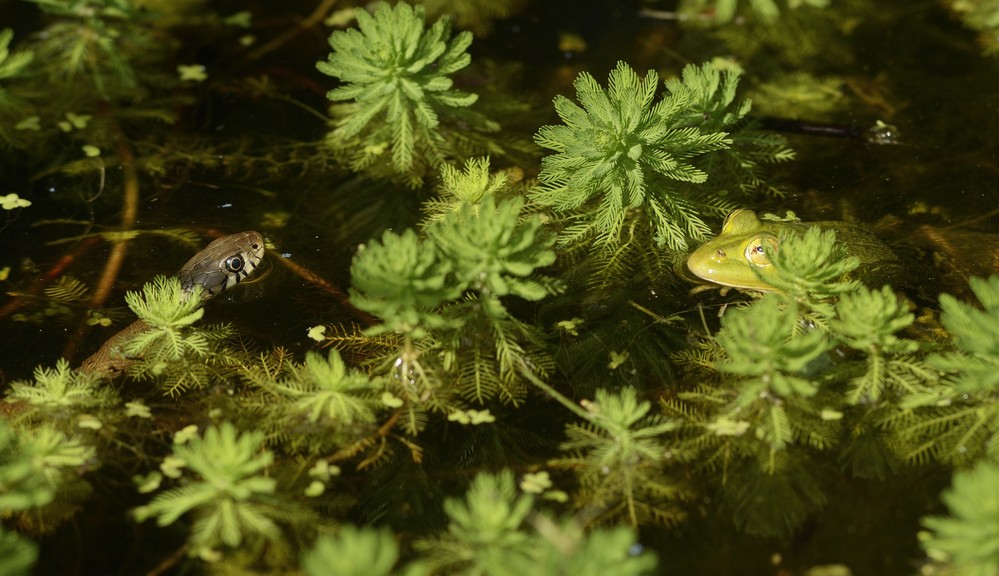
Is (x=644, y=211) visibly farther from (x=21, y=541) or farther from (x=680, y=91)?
(x=21, y=541)

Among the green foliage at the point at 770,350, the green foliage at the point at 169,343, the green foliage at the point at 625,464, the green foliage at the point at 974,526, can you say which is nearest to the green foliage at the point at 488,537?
the green foliage at the point at 625,464

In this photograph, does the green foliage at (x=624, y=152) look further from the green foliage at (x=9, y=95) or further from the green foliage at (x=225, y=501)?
the green foliage at (x=9, y=95)

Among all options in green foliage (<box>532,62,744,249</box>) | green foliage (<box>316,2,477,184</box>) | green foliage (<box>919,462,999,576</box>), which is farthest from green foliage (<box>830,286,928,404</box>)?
green foliage (<box>316,2,477,184</box>)

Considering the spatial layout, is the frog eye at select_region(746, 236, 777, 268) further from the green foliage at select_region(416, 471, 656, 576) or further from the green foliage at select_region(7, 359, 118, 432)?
the green foliage at select_region(7, 359, 118, 432)

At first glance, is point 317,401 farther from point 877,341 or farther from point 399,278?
point 877,341

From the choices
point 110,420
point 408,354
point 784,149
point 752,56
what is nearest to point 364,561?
point 408,354

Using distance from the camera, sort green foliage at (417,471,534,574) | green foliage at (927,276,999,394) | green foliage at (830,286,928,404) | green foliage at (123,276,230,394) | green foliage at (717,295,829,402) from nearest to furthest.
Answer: green foliage at (417,471,534,574), green foliage at (927,276,999,394), green foliage at (717,295,829,402), green foliage at (830,286,928,404), green foliage at (123,276,230,394)
